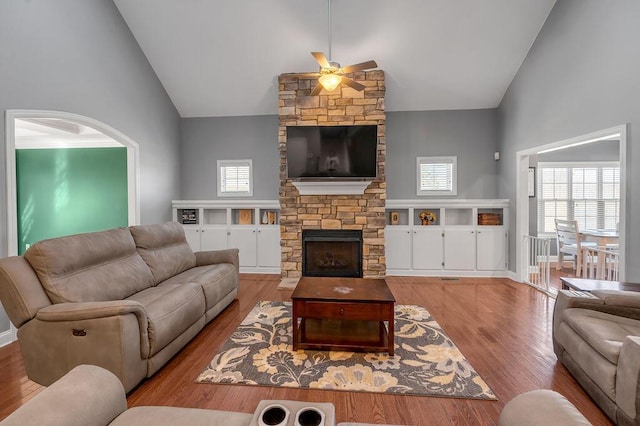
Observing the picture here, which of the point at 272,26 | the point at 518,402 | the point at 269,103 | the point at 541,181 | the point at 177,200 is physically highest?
the point at 272,26

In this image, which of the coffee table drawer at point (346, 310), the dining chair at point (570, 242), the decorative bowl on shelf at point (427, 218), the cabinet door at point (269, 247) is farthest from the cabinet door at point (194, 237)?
the dining chair at point (570, 242)

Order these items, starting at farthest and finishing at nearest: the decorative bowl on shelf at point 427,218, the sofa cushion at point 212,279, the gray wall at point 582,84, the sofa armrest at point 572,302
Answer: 1. the decorative bowl on shelf at point 427,218
2. the sofa cushion at point 212,279
3. the gray wall at point 582,84
4. the sofa armrest at point 572,302

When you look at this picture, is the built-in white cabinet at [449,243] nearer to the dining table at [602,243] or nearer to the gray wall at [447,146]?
the gray wall at [447,146]

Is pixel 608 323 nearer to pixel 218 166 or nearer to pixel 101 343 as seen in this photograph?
pixel 101 343

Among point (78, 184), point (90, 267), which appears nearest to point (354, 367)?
point (90, 267)

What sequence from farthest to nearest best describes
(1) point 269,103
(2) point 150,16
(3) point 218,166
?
(3) point 218,166 → (1) point 269,103 → (2) point 150,16

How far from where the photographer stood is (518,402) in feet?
3.71

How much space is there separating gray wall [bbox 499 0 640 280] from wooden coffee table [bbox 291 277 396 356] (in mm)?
2572

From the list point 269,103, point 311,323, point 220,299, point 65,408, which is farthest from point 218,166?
point 65,408

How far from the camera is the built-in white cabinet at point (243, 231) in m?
5.54

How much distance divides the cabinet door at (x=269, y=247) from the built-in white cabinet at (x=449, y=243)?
198cm

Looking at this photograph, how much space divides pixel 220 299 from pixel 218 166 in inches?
132

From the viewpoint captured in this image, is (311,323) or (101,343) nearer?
(101,343)

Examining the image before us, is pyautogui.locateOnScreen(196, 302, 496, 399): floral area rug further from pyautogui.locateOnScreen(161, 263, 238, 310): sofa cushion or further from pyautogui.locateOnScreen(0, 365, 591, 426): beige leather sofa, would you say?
pyautogui.locateOnScreen(0, 365, 591, 426): beige leather sofa
